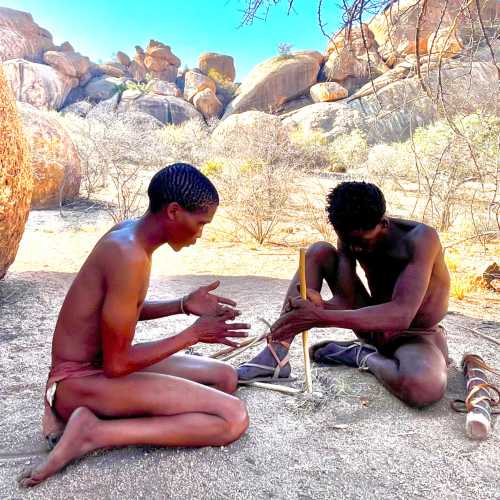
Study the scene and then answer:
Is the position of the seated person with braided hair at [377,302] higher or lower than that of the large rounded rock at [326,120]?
lower

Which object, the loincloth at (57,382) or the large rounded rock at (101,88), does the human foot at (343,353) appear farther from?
the large rounded rock at (101,88)

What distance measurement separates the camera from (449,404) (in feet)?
7.81

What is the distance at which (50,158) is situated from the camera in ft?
29.0

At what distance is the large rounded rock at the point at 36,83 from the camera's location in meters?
23.8

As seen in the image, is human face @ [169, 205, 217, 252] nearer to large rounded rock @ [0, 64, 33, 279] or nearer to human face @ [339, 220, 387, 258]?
human face @ [339, 220, 387, 258]

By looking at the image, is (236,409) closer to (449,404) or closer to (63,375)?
(63,375)

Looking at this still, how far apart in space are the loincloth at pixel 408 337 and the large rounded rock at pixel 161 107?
77.9 feet

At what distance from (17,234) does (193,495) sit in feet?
9.87

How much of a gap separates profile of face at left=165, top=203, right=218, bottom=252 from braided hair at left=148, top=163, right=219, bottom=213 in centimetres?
2

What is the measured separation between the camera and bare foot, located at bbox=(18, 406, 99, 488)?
168cm

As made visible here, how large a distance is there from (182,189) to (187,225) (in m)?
0.13

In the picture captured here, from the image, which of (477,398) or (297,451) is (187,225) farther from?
(477,398)

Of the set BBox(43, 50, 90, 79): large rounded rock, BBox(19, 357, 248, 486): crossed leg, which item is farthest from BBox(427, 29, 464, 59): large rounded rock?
BBox(43, 50, 90, 79): large rounded rock

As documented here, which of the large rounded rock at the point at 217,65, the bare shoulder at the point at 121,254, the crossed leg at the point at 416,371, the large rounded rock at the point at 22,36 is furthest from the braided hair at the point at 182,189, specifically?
the large rounded rock at the point at 217,65
